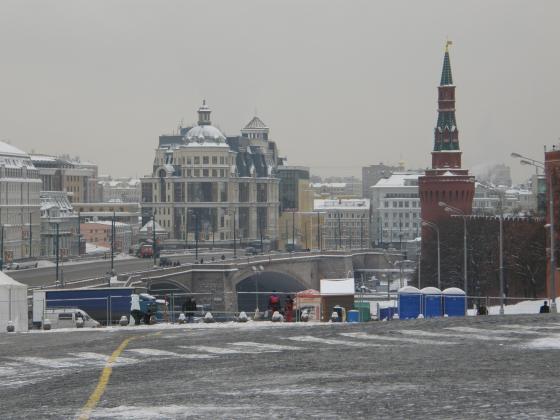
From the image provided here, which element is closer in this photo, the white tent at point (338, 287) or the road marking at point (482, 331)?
the road marking at point (482, 331)

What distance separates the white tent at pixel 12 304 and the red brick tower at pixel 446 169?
117m

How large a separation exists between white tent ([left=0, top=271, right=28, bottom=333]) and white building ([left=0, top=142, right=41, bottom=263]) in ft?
407

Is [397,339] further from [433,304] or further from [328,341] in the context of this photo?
[433,304]

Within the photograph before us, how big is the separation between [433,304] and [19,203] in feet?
477

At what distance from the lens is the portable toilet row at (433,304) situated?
4606 centimetres

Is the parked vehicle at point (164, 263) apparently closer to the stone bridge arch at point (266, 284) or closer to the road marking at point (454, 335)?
the stone bridge arch at point (266, 284)

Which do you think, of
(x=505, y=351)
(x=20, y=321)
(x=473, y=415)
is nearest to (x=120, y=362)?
(x=505, y=351)

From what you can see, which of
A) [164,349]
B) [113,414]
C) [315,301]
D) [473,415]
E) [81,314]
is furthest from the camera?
[315,301]

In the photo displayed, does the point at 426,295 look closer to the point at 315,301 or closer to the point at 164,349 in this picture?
the point at 315,301

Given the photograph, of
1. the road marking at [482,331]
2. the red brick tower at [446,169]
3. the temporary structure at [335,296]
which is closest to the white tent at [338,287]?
the temporary structure at [335,296]

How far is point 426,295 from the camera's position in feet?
154

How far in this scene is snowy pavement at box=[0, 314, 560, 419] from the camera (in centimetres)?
1359

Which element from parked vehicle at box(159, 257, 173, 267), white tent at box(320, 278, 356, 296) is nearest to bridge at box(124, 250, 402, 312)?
parked vehicle at box(159, 257, 173, 267)

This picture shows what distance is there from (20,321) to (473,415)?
34017 mm
